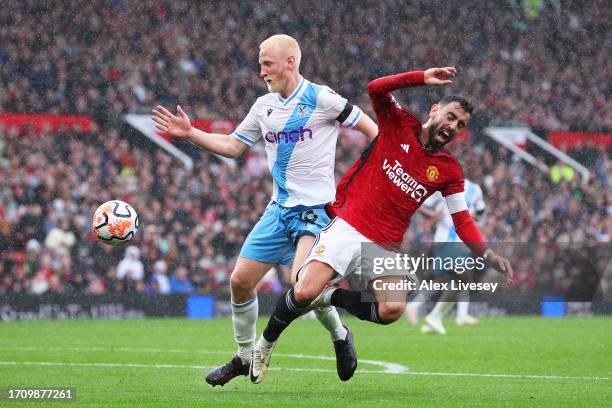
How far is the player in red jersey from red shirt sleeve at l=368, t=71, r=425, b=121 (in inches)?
0.4

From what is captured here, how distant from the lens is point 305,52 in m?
27.2

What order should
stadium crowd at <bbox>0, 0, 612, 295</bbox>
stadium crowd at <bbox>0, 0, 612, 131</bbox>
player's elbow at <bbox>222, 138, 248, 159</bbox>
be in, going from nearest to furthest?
player's elbow at <bbox>222, 138, 248, 159</bbox>
stadium crowd at <bbox>0, 0, 612, 295</bbox>
stadium crowd at <bbox>0, 0, 612, 131</bbox>

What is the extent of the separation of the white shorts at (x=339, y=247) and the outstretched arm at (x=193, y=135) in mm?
1143

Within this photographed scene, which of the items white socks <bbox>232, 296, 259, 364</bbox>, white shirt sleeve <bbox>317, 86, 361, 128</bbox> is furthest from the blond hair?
white socks <bbox>232, 296, 259, 364</bbox>

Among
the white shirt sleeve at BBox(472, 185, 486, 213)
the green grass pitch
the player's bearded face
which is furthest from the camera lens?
the white shirt sleeve at BBox(472, 185, 486, 213)

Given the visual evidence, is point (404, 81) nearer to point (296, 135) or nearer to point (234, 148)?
point (296, 135)

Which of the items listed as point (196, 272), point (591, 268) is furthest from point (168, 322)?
point (591, 268)

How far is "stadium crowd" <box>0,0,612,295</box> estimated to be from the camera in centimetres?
2070

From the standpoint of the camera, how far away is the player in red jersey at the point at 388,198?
774cm

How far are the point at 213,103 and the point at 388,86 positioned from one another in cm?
1801

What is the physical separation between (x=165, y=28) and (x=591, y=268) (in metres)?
11.6

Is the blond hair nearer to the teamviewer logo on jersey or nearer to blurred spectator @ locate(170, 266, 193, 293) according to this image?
the teamviewer logo on jersey

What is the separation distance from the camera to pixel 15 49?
23906mm

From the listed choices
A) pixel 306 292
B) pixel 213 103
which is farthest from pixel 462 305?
pixel 306 292
